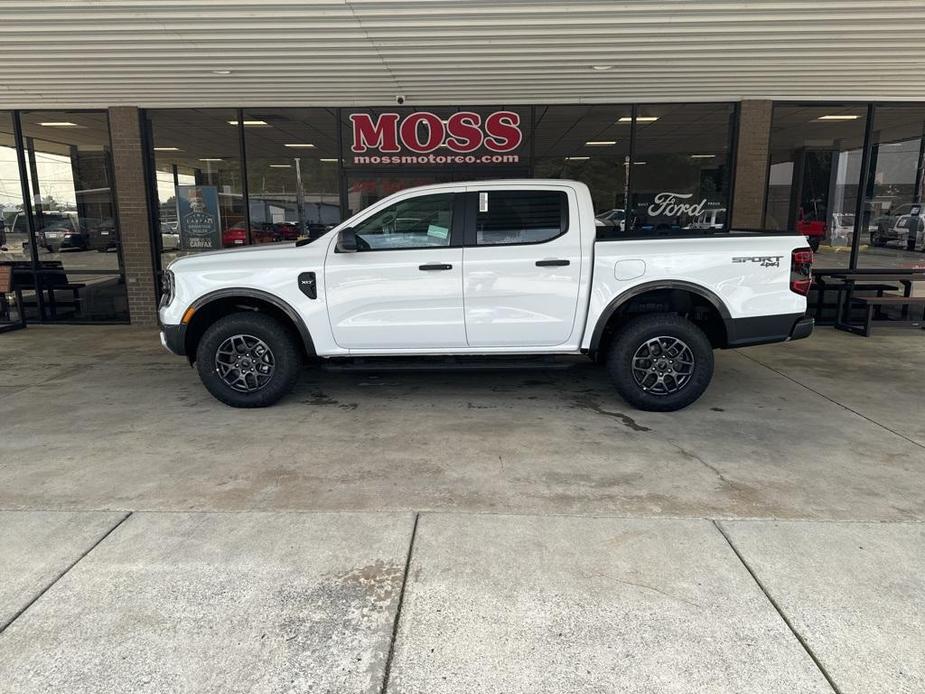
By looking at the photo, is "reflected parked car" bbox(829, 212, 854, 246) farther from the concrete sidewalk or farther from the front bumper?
the front bumper

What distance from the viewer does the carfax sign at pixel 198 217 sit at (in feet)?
32.6

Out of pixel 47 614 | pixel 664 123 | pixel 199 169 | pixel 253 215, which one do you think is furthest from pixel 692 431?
pixel 199 169

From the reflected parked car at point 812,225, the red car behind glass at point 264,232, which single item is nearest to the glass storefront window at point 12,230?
the red car behind glass at point 264,232

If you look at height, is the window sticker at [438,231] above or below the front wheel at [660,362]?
above

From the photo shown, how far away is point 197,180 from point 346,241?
564cm

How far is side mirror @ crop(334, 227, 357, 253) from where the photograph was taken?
5416 mm

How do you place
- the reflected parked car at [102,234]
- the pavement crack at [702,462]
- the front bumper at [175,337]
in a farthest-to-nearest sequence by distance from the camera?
the reflected parked car at [102,234] → the front bumper at [175,337] → the pavement crack at [702,462]

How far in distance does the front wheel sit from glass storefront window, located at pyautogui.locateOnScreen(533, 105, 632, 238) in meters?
4.42

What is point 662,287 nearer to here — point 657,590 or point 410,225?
point 410,225

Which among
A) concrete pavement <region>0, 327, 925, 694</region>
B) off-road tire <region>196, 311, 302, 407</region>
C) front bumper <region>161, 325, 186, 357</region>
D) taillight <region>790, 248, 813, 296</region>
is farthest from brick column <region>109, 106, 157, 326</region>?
taillight <region>790, 248, 813, 296</region>

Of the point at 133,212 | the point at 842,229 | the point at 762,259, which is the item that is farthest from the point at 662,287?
the point at 133,212

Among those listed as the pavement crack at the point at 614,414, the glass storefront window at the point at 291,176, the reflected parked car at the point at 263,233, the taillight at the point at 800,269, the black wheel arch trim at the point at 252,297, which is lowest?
the pavement crack at the point at 614,414

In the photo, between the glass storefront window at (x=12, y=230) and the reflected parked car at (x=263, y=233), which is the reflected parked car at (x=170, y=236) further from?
the glass storefront window at (x=12, y=230)

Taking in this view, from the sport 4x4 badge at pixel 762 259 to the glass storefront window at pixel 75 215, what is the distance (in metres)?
8.61
